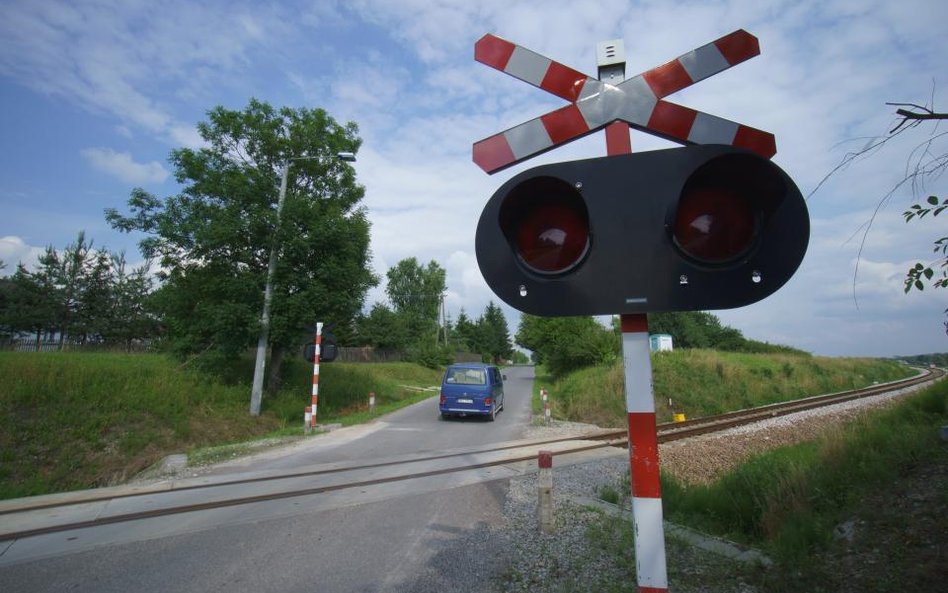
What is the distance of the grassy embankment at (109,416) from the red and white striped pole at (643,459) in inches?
423

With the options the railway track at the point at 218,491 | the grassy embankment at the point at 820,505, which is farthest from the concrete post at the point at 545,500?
the railway track at the point at 218,491

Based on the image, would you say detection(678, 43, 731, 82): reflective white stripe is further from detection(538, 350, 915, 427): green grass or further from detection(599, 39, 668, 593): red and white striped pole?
detection(538, 350, 915, 427): green grass

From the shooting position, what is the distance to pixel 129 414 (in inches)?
457

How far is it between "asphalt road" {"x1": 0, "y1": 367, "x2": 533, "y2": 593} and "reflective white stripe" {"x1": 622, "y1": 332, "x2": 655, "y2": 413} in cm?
294

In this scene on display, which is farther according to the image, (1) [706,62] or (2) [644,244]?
(1) [706,62]

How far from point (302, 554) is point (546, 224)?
4.36 meters

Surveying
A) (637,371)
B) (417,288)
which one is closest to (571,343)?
(637,371)

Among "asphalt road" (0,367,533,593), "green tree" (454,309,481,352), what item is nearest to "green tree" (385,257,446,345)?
"green tree" (454,309,481,352)

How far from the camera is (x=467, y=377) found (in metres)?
16.8

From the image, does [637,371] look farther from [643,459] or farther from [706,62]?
[706,62]

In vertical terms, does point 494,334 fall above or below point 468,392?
above

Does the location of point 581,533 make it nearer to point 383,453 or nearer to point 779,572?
point 779,572

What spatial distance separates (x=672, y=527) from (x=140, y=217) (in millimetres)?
17047

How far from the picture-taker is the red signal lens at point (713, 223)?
69.5 inches
